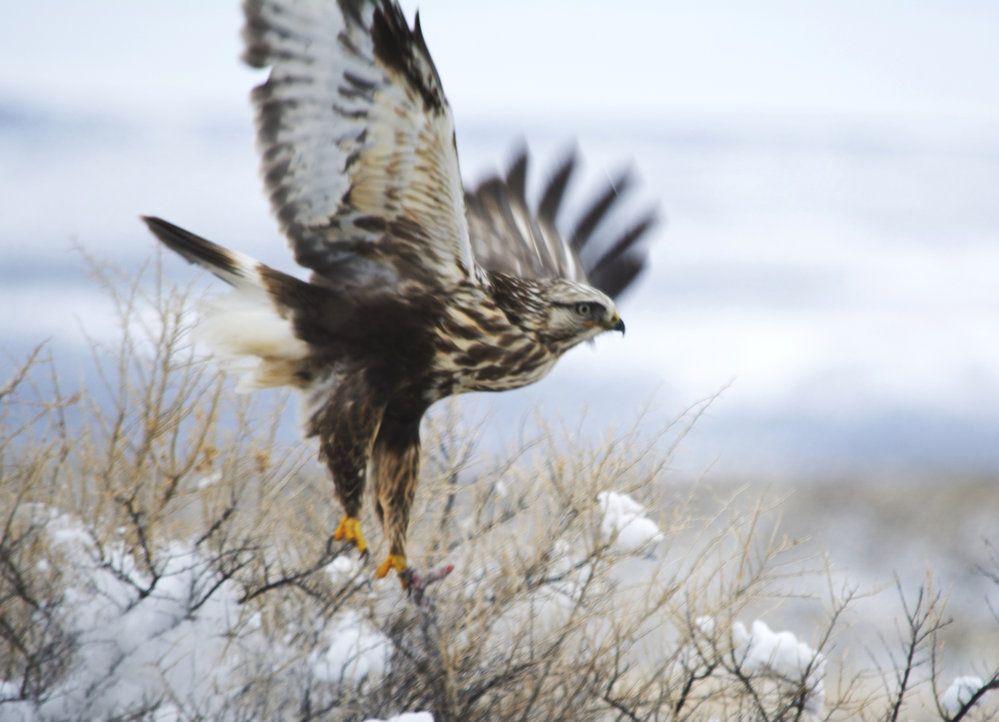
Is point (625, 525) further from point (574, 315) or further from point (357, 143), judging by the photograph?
point (357, 143)

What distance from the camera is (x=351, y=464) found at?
417 centimetres

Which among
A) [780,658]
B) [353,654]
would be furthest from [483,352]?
[780,658]

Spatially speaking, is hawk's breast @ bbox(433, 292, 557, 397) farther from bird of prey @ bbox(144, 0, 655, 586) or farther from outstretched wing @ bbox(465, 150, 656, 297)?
outstretched wing @ bbox(465, 150, 656, 297)

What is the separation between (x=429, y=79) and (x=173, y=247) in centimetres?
108

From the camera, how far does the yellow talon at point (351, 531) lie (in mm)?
4223

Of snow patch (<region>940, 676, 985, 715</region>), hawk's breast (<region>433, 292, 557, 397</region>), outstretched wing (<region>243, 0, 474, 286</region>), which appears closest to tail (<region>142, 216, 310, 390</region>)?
outstretched wing (<region>243, 0, 474, 286</region>)

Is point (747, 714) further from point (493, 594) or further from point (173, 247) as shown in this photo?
point (173, 247)

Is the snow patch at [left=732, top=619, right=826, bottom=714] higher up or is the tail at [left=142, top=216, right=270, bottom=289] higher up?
the tail at [left=142, top=216, right=270, bottom=289]

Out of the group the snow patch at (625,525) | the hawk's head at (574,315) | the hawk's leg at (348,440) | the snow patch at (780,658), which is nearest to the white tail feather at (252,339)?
the hawk's leg at (348,440)

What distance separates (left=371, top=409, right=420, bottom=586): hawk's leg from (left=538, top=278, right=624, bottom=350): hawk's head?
62cm

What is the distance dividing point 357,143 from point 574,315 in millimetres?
1010

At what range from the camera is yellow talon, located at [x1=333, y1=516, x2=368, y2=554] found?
13.9 feet

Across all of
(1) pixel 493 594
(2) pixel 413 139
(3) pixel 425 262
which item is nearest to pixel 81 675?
(1) pixel 493 594

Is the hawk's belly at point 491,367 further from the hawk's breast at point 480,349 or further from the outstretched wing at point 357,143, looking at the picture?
the outstretched wing at point 357,143
